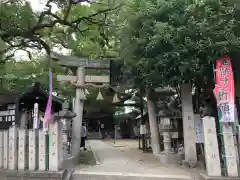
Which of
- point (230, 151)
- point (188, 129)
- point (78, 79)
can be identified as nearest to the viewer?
point (230, 151)

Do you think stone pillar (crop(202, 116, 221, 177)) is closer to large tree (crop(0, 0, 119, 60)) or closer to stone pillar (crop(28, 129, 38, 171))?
stone pillar (crop(28, 129, 38, 171))

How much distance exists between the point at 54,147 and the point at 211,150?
4140 millimetres

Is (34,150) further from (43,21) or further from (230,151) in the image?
(43,21)

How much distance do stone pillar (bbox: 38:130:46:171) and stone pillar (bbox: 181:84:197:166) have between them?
4928 mm

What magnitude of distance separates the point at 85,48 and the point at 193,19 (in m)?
9.39

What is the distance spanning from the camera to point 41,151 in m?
6.82

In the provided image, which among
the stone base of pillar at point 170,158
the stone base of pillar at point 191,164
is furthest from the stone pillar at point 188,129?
the stone base of pillar at point 170,158

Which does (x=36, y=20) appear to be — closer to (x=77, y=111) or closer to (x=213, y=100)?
(x=77, y=111)

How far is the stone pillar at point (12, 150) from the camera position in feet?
22.9

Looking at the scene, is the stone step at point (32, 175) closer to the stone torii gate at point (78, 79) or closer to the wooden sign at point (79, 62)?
the stone torii gate at point (78, 79)

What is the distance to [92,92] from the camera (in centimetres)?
2455

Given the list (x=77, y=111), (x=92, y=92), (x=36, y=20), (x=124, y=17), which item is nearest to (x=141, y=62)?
(x=124, y=17)

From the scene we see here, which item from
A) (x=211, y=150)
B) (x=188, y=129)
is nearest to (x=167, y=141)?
(x=188, y=129)

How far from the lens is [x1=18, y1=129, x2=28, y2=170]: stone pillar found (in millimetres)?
6918
